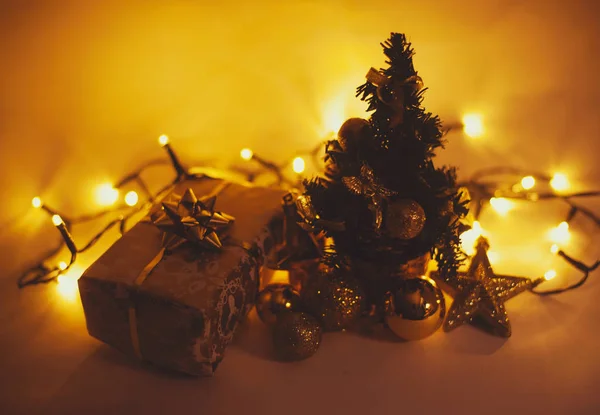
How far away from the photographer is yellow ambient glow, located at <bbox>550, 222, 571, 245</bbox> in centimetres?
132

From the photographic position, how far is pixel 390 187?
1037 mm

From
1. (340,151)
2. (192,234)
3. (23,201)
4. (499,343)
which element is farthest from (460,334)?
(23,201)

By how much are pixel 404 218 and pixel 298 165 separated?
51 centimetres

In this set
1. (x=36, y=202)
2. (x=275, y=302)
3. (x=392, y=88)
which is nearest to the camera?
(x=392, y=88)

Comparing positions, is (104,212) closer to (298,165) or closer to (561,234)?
(298,165)

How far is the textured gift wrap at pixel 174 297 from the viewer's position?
966 mm

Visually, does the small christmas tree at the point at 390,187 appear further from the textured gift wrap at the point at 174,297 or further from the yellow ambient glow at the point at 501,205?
the yellow ambient glow at the point at 501,205

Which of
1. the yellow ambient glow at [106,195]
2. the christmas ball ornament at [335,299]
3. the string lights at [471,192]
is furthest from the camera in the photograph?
the yellow ambient glow at [106,195]

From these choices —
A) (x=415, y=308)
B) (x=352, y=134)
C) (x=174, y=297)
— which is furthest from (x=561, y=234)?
(x=174, y=297)

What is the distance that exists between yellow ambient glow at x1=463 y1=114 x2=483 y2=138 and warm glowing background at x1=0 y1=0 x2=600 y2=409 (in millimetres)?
17

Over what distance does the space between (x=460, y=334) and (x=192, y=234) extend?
548mm

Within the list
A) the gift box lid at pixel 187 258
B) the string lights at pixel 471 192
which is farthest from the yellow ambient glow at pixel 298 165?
the gift box lid at pixel 187 258

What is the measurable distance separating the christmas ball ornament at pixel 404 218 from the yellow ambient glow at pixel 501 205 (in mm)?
485

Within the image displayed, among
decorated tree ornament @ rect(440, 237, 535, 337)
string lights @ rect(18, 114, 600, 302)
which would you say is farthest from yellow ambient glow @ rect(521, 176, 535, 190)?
decorated tree ornament @ rect(440, 237, 535, 337)
